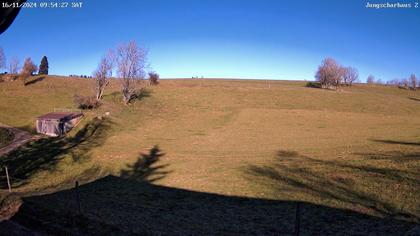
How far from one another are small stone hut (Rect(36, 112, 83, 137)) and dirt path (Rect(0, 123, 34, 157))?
267 centimetres

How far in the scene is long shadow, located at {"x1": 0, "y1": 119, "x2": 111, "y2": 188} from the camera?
34875 mm

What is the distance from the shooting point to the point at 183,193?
24.2 m

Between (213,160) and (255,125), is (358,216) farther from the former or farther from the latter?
(255,125)

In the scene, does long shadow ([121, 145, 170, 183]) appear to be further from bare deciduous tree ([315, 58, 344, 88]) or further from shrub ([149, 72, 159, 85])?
bare deciduous tree ([315, 58, 344, 88])

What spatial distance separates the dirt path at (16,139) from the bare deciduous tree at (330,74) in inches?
4460

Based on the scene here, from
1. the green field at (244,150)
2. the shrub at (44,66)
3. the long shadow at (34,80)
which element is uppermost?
the shrub at (44,66)

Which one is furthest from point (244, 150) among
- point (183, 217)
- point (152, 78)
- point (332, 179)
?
point (152, 78)

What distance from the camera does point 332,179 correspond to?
2450 centimetres

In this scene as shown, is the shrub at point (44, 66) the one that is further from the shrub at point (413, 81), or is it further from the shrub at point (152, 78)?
the shrub at point (413, 81)

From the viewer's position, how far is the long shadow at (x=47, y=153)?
34875mm

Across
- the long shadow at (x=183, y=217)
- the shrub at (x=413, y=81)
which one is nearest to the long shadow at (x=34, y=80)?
the long shadow at (x=183, y=217)

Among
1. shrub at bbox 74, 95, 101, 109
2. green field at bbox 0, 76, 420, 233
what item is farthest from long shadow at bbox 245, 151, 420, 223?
shrub at bbox 74, 95, 101, 109

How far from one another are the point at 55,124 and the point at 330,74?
359ft

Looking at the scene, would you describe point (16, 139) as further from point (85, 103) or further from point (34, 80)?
point (34, 80)
